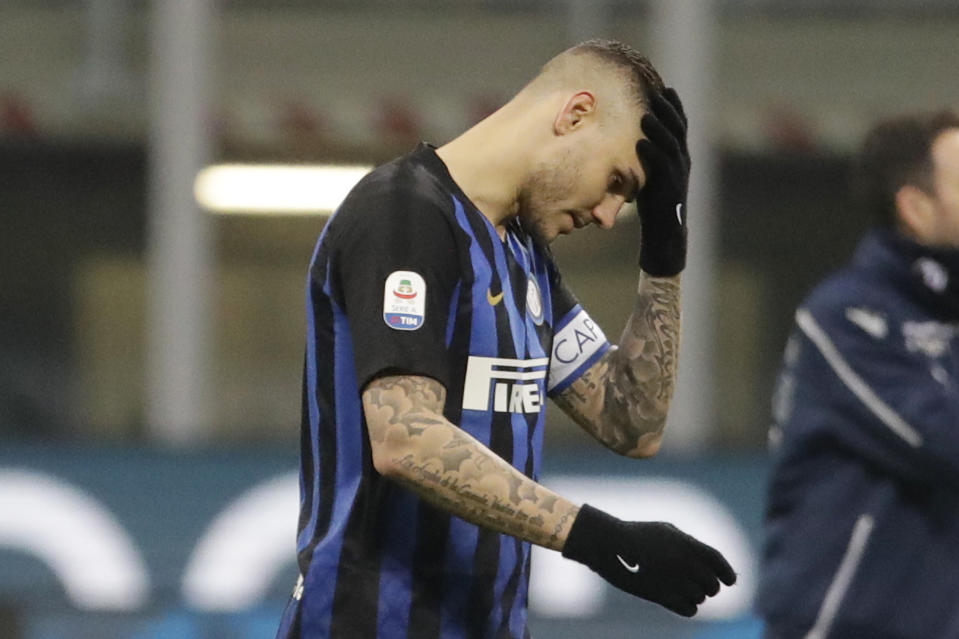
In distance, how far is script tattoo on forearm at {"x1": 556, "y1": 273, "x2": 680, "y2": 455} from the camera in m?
3.62

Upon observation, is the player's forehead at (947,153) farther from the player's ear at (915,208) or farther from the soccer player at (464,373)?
the soccer player at (464,373)

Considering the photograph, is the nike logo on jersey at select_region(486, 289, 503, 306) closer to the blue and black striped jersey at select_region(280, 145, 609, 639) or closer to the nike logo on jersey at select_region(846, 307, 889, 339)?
the blue and black striped jersey at select_region(280, 145, 609, 639)

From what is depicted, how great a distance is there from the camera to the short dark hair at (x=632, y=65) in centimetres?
337

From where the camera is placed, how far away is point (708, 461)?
315 inches

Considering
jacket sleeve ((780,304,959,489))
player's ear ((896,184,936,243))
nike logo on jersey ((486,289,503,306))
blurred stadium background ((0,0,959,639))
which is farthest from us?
blurred stadium background ((0,0,959,639))

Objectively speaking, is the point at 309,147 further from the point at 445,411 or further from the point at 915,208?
the point at 445,411

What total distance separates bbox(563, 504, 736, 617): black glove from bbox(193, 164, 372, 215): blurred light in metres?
7.02

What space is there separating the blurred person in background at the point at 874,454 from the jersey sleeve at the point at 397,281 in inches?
55.5

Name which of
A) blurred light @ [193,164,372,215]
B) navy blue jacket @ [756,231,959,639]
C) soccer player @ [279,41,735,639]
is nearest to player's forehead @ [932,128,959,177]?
navy blue jacket @ [756,231,959,639]

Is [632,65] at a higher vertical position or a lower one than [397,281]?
higher

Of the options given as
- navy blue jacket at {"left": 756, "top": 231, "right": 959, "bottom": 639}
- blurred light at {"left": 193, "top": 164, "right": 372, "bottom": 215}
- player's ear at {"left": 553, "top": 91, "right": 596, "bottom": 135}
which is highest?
player's ear at {"left": 553, "top": 91, "right": 596, "bottom": 135}

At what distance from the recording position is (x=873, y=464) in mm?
4234

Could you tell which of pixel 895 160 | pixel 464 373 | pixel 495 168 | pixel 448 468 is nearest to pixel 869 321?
pixel 895 160

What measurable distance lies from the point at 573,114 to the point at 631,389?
594 millimetres
